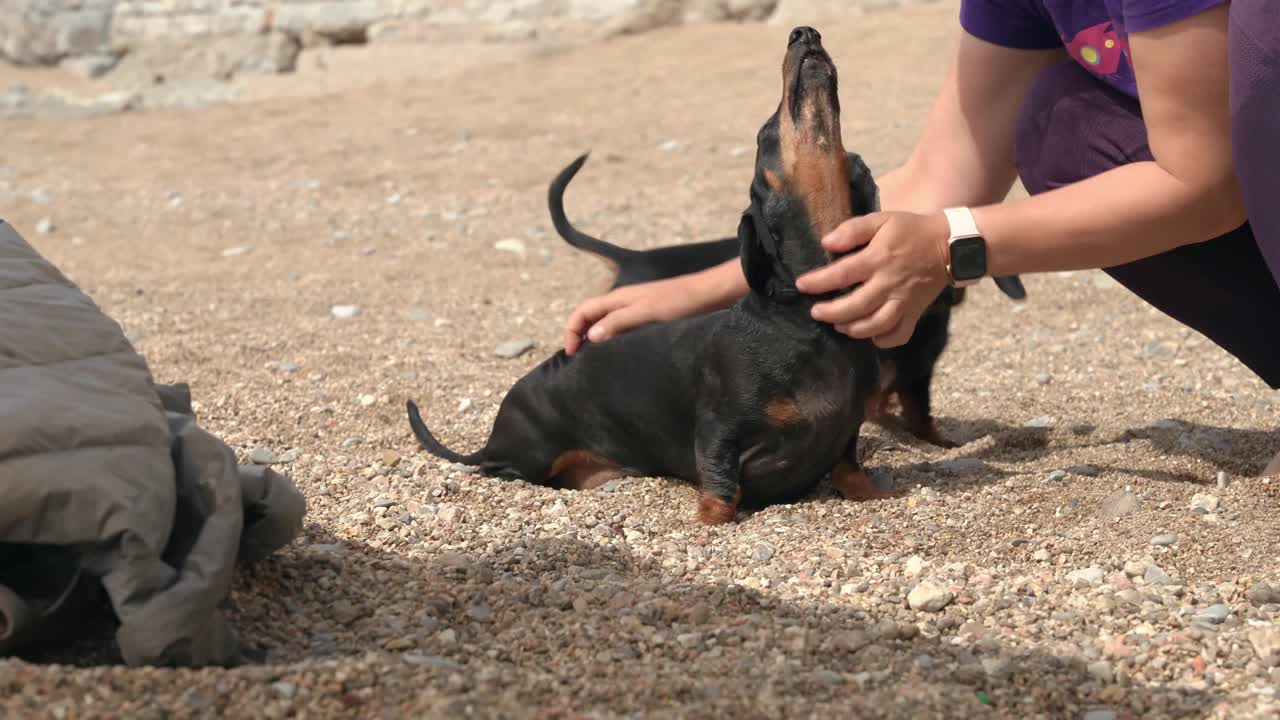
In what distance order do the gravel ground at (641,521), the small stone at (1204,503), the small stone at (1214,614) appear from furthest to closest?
the small stone at (1204,503) < the small stone at (1214,614) < the gravel ground at (641,521)

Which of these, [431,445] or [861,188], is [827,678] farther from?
[431,445]

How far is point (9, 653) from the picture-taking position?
172cm

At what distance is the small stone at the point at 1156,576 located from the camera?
216 cm

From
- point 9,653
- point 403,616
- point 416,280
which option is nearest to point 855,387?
point 403,616

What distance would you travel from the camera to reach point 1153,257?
2.81 meters

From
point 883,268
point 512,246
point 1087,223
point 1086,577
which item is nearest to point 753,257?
point 883,268

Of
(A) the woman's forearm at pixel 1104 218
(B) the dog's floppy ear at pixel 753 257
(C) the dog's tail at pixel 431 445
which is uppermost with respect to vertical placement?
(A) the woman's forearm at pixel 1104 218

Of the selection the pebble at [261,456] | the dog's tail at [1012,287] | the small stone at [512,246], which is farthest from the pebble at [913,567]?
the small stone at [512,246]

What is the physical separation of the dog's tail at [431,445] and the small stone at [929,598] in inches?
50.3

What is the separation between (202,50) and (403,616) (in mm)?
10744

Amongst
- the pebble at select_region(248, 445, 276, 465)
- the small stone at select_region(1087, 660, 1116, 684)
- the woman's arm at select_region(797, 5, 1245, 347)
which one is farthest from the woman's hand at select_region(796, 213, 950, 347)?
the pebble at select_region(248, 445, 276, 465)

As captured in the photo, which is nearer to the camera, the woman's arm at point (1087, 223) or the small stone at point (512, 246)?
the woman's arm at point (1087, 223)

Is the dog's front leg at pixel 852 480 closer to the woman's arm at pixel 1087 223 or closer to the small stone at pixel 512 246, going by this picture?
the woman's arm at pixel 1087 223

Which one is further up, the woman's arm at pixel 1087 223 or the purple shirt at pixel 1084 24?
the purple shirt at pixel 1084 24
